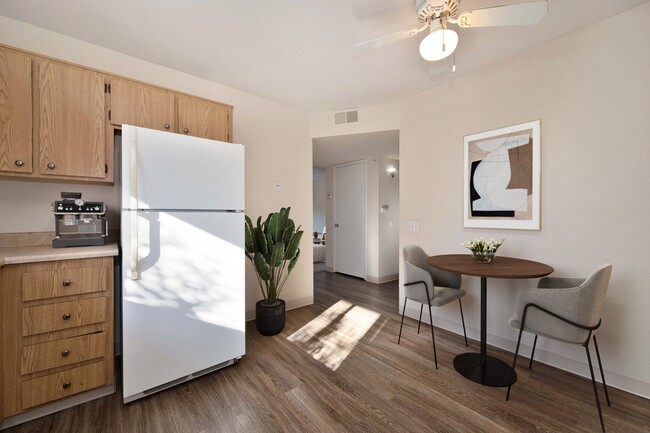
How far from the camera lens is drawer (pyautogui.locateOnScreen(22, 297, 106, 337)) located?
1.56 meters

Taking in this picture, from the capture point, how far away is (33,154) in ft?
5.75

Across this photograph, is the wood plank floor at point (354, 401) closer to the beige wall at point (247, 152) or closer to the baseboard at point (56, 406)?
the baseboard at point (56, 406)

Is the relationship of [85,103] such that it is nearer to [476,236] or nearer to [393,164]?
[476,236]

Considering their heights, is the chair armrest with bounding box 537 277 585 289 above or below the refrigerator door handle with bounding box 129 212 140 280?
below

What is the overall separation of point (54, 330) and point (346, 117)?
3.43 metres

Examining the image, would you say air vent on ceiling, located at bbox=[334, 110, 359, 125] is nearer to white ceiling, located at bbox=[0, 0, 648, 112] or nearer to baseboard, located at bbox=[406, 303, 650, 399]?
white ceiling, located at bbox=[0, 0, 648, 112]

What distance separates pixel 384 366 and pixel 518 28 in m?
2.87

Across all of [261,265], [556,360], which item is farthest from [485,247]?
[261,265]

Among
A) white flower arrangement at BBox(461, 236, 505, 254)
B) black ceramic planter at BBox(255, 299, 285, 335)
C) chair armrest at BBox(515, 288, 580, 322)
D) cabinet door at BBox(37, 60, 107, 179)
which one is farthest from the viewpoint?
black ceramic planter at BBox(255, 299, 285, 335)

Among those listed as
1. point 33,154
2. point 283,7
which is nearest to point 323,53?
point 283,7

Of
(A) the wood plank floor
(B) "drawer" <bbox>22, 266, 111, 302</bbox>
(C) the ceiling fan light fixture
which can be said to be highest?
(C) the ceiling fan light fixture

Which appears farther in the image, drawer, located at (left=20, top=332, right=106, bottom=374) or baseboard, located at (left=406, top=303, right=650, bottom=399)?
baseboard, located at (left=406, top=303, right=650, bottom=399)

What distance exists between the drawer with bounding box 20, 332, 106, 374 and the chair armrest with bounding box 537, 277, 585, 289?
3280mm

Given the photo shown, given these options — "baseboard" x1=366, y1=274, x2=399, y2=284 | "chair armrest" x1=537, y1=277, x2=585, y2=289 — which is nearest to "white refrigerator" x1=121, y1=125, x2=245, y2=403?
"chair armrest" x1=537, y1=277, x2=585, y2=289
